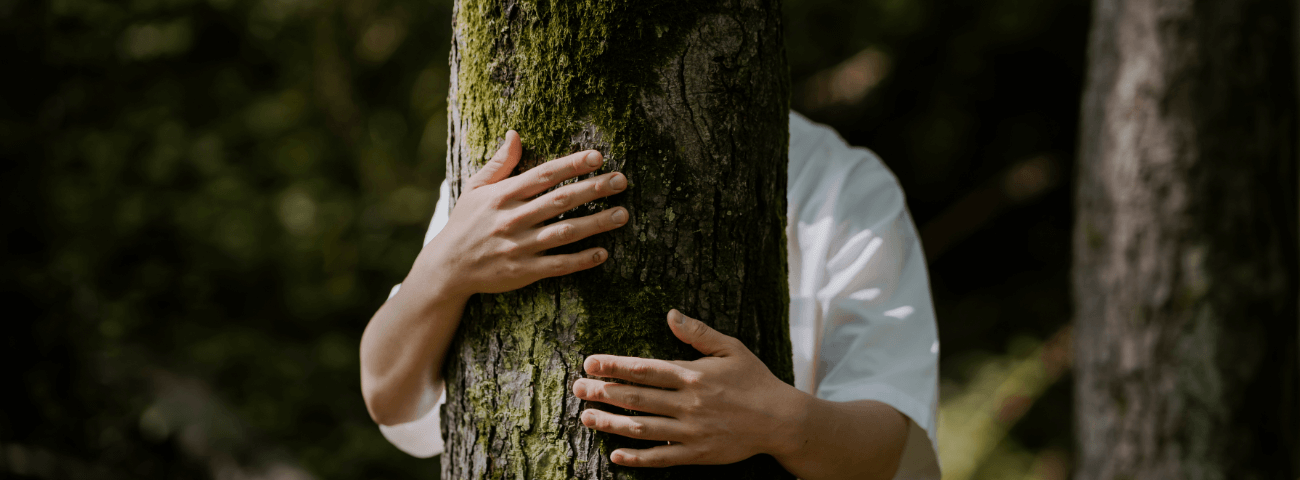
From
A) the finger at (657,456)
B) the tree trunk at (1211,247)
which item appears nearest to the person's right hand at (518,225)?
the finger at (657,456)

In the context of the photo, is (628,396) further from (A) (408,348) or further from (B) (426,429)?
(B) (426,429)

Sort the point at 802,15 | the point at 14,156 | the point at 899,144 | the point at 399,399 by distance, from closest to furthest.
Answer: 1. the point at 399,399
2. the point at 14,156
3. the point at 802,15
4. the point at 899,144

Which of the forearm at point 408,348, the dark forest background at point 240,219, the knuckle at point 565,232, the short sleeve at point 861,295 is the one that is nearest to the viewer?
the knuckle at point 565,232

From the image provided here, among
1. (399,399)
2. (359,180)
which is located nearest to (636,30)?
(399,399)

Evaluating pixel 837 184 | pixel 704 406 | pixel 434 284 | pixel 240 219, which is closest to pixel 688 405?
pixel 704 406

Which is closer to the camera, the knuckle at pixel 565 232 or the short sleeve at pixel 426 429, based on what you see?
the knuckle at pixel 565 232

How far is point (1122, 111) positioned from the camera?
2.64m

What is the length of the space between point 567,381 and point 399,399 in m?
0.32

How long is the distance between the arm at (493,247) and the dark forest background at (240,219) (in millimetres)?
2675

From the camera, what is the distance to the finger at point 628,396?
0.94m

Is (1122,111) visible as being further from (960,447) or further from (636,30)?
(636,30)

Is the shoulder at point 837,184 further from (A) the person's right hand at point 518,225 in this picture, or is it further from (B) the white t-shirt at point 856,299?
(A) the person's right hand at point 518,225

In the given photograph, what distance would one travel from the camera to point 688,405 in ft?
3.10

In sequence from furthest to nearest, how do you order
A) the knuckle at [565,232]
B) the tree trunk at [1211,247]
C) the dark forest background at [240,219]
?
the dark forest background at [240,219], the tree trunk at [1211,247], the knuckle at [565,232]
